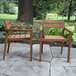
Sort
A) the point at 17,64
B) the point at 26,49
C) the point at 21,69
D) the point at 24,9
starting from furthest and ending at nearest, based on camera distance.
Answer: the point at 24,9
the point at 26,49
the point at 17,64
the point at 21,69

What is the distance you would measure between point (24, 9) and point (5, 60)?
4955mm

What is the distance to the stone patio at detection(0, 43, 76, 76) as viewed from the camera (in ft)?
9.41

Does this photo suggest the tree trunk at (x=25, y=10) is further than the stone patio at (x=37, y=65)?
Yes

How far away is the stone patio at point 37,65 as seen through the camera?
287 centimetres

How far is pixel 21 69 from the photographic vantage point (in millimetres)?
3031

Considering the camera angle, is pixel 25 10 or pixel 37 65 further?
pixel 25 10

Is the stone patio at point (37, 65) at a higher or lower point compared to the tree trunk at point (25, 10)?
lower

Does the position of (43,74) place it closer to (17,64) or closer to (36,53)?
(17,64)

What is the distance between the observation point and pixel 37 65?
327cm

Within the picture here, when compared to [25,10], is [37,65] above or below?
below

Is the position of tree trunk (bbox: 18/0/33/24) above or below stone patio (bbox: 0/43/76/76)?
above

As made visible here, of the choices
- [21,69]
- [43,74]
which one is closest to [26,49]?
[21,69]

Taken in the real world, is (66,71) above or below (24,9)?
below

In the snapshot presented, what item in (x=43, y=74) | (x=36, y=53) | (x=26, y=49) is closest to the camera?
(x=43, y=74)
